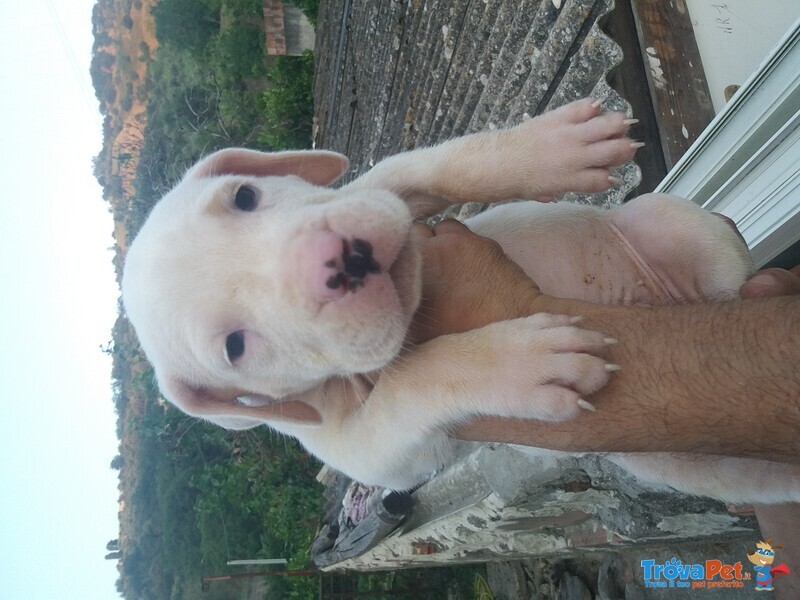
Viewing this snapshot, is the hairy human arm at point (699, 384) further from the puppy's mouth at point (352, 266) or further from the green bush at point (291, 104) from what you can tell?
the green bush at point (291, 104)

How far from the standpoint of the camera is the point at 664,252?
8.59 ft

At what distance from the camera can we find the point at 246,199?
268cm

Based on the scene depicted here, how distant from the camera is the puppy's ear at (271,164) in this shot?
2982 millimetres

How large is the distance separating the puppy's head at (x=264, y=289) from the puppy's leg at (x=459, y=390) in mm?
216

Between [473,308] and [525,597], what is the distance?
696 centimetres

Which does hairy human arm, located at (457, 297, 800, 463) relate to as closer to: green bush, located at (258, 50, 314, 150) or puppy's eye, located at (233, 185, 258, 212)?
puppy's eye, located at (233, 185, 258, 212)

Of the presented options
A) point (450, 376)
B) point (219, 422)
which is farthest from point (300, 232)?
point (219, 422)

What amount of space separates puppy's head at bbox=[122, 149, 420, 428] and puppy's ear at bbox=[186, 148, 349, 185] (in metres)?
0.01

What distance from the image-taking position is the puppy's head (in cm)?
210

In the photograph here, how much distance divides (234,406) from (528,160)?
1.84 meters
